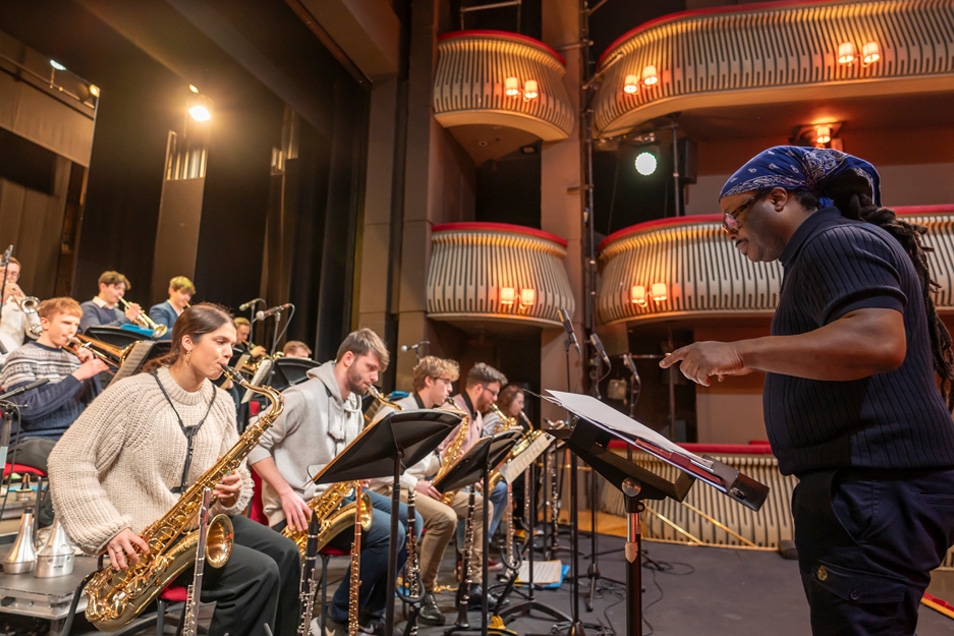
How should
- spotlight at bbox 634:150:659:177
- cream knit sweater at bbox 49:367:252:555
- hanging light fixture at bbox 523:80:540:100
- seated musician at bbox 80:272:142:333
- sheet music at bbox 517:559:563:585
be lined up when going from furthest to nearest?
spotlight at bbox 634:150:659:177 < hanging light fixture at bbox 523:80:540:100 < seated musician at bbox 80:272:142:333 < sheet music at bbox 517:559:563:585 < cream knit sweater at bbox 49:367:252:555

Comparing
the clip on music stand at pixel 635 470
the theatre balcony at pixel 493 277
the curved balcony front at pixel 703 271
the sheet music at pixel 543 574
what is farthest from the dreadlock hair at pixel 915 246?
the theatre balcony at pixel 493 277

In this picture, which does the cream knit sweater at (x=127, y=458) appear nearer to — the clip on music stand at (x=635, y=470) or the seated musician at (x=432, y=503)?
the seated musician at (x=432, y=503)

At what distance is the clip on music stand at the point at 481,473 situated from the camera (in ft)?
9.25

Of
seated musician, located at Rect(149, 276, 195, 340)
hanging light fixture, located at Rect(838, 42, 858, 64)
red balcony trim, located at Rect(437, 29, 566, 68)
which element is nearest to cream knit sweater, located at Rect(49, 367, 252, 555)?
seated musician, located at Rect(149, 276, 195, 340)

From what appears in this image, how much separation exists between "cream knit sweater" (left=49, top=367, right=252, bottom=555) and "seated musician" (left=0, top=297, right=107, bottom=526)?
67.0 inches

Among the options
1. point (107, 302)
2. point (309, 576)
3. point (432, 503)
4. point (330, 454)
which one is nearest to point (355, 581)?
point (309, 576)

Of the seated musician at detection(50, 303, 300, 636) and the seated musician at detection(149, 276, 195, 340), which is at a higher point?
the seated musician at detection(149, 276, 195, 340)

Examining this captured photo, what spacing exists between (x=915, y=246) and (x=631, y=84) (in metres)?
7.45

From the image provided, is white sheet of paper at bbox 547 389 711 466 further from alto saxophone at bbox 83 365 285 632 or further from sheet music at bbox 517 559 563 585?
sheet music at bbox 517 559 563 585

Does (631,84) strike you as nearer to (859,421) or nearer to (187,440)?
(187,440)

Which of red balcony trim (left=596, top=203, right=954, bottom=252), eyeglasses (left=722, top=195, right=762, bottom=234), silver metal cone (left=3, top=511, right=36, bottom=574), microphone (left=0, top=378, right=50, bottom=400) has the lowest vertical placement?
silver metal cone (left=3, top=511, right=36, bottom=574)

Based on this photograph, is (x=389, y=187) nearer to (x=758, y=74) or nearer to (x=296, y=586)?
(x=758, y=74)

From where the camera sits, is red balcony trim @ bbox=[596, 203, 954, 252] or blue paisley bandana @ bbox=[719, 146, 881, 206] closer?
blue paisley bandana @ bbox=[719, 146, 881, 206]

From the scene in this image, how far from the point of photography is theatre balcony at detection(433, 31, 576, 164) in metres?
8.32
